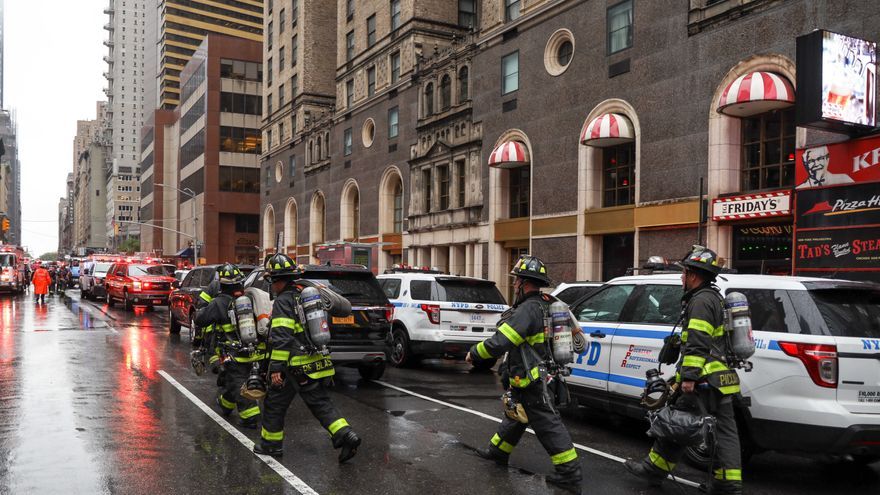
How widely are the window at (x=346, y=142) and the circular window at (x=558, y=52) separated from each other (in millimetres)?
18996

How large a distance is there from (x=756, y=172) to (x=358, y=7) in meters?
28.4

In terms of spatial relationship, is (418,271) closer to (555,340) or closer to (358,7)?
(555,340)

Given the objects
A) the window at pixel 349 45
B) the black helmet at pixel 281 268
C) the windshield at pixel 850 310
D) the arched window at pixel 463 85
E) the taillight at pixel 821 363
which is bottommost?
the taillight at pixel 821 363

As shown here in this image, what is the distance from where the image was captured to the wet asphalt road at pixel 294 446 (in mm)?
5914

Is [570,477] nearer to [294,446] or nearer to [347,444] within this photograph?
[347,444]

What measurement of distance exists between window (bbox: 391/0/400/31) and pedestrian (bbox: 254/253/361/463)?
106ft

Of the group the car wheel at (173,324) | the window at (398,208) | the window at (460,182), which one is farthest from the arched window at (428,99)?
the car wheel at (173,324)

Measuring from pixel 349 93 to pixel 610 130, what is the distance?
23.9 m

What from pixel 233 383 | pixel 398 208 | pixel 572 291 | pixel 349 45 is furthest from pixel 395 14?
pixel 233 383

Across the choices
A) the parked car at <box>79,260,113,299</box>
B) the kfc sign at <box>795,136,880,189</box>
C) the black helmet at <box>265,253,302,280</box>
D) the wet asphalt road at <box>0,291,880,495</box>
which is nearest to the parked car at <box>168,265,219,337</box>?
the wet asphalt road at <box>0,291,880,495</box>

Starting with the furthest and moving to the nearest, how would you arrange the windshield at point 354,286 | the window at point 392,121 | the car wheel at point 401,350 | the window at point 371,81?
the window at point 371,81 → the window at point 392,121 → the car wheel at point 401,350 → the windshield at point 354,286

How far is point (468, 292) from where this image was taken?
42.6ft

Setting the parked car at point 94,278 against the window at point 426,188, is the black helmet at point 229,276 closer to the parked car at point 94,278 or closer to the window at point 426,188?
Answer: the window at point 426,188

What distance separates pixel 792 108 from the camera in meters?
17.4
